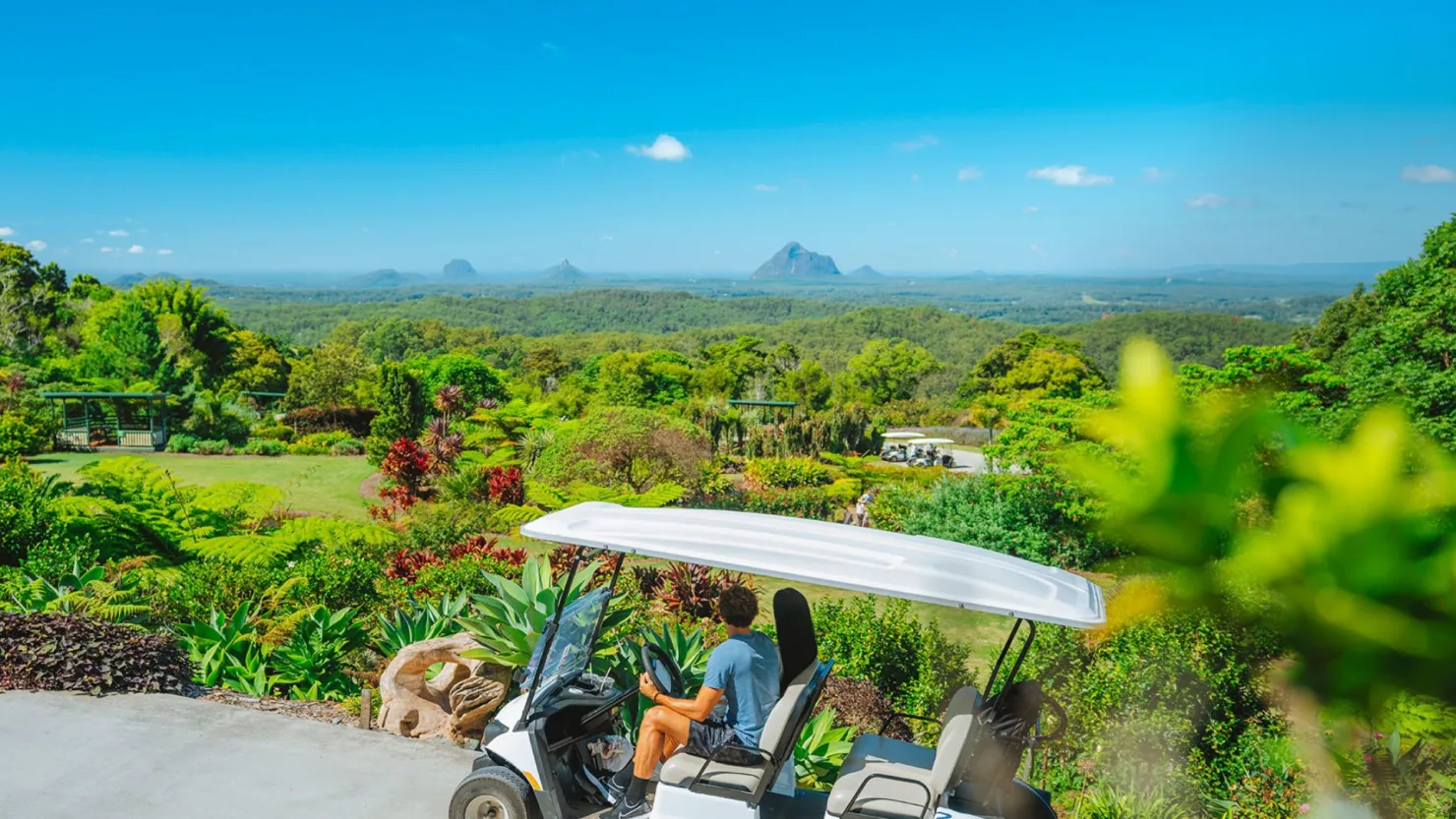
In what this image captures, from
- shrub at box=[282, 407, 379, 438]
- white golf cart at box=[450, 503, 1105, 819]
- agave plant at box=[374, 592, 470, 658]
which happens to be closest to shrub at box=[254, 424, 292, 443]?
shrub at box=[282, 407, 379, 438]

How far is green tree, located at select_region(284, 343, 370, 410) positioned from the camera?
38875 mm

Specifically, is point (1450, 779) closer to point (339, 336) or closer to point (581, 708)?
point (581, 708)

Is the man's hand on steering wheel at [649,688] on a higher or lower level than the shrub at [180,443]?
higher

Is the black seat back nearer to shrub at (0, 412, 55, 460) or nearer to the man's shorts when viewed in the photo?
the man's shorts

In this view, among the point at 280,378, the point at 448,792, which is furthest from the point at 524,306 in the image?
the point at 448,792

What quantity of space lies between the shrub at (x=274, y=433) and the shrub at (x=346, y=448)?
98.0 inches

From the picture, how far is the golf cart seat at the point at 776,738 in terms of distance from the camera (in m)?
4.47

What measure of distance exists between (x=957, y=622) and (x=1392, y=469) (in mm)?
14068

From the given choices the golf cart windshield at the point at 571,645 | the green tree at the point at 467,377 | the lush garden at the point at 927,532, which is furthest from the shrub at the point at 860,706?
the green tree at the point at 467,377

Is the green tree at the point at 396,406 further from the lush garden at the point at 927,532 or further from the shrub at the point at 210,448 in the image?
the shrub at the point at 210,448

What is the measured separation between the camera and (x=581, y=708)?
17.1ft

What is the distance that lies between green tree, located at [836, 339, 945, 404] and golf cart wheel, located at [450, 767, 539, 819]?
6716 cm

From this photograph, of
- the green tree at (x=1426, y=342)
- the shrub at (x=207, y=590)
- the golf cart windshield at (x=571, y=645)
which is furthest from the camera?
the green tree at (x=1426, y=342)

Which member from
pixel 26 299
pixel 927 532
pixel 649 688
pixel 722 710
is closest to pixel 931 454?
pixel 927 532
